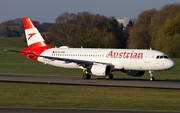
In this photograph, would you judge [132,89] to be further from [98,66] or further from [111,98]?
[98,66]

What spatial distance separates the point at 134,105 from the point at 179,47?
82.4 m

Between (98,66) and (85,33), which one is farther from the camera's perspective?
(85,33)

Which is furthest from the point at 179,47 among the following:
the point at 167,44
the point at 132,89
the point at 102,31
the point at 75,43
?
the point at 132,89

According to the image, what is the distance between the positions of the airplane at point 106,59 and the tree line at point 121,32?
57240mm

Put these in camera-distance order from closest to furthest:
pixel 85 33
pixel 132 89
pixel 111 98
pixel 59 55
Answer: pixel 111 98
pixel 132 89
pixel 59 55
pixel 85 33

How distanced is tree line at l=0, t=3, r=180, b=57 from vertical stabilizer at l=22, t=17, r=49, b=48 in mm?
54896

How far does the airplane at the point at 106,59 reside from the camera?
47031mm

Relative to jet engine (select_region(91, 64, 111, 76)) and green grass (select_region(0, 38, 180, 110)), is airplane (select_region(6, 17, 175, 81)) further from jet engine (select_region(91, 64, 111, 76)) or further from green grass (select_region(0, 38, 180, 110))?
green grass (select_region(0, 38, 180, 110))

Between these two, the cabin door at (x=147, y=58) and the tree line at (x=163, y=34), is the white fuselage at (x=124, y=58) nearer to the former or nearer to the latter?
the cabin door at (x=147, y=58)

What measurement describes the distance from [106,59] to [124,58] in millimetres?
2067

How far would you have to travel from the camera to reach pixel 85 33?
13250 cm

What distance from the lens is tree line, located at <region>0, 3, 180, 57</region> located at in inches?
4537

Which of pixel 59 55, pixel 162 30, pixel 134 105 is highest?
pixel 162 30

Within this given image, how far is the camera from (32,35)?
2208 inches
